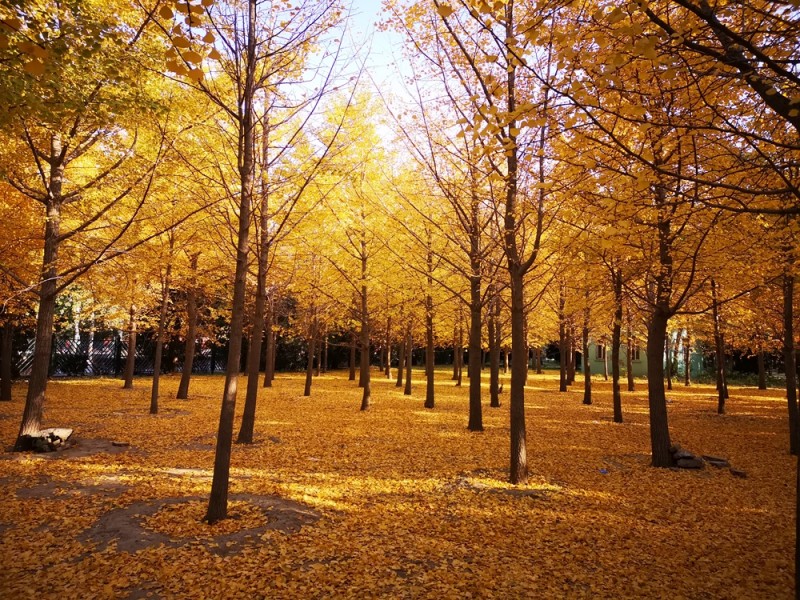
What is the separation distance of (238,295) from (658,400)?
24.7ft

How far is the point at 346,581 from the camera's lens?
Answer: 4016 millimetres

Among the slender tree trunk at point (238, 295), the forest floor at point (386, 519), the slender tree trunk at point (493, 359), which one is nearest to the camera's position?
the forest floor at point (386, 519)

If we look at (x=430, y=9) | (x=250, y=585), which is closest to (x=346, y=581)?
(x=250, y=585)

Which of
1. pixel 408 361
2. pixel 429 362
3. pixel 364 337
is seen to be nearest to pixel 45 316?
pixel 364 337

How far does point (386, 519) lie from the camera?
550 centimetres

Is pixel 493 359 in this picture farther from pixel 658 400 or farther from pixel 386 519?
pixel 386 519

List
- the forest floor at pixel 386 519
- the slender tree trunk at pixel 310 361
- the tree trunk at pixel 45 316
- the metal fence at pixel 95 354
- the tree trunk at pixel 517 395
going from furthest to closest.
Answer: the metal fence at pixel 95 354 < the slender tree trunk at pixel 310 361 < the tree trunk at pixel 45 316 < the tree trunk at pixel 517 395 < the forest floor at pixel 386 519

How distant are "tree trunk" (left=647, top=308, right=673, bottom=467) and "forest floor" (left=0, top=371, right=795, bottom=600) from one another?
1.37 feet

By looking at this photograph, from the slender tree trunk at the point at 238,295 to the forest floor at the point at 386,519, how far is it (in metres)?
0.41

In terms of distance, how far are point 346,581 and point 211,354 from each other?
31.0m

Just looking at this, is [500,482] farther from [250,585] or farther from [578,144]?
[578,144]

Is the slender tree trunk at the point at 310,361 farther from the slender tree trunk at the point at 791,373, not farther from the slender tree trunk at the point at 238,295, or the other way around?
the slender tree trunk at the point at 791,373

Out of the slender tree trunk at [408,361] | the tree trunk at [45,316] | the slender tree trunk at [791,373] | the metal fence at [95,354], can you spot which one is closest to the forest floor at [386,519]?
the slender tree trunk at [791,373]

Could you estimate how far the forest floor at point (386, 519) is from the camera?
402 cm
